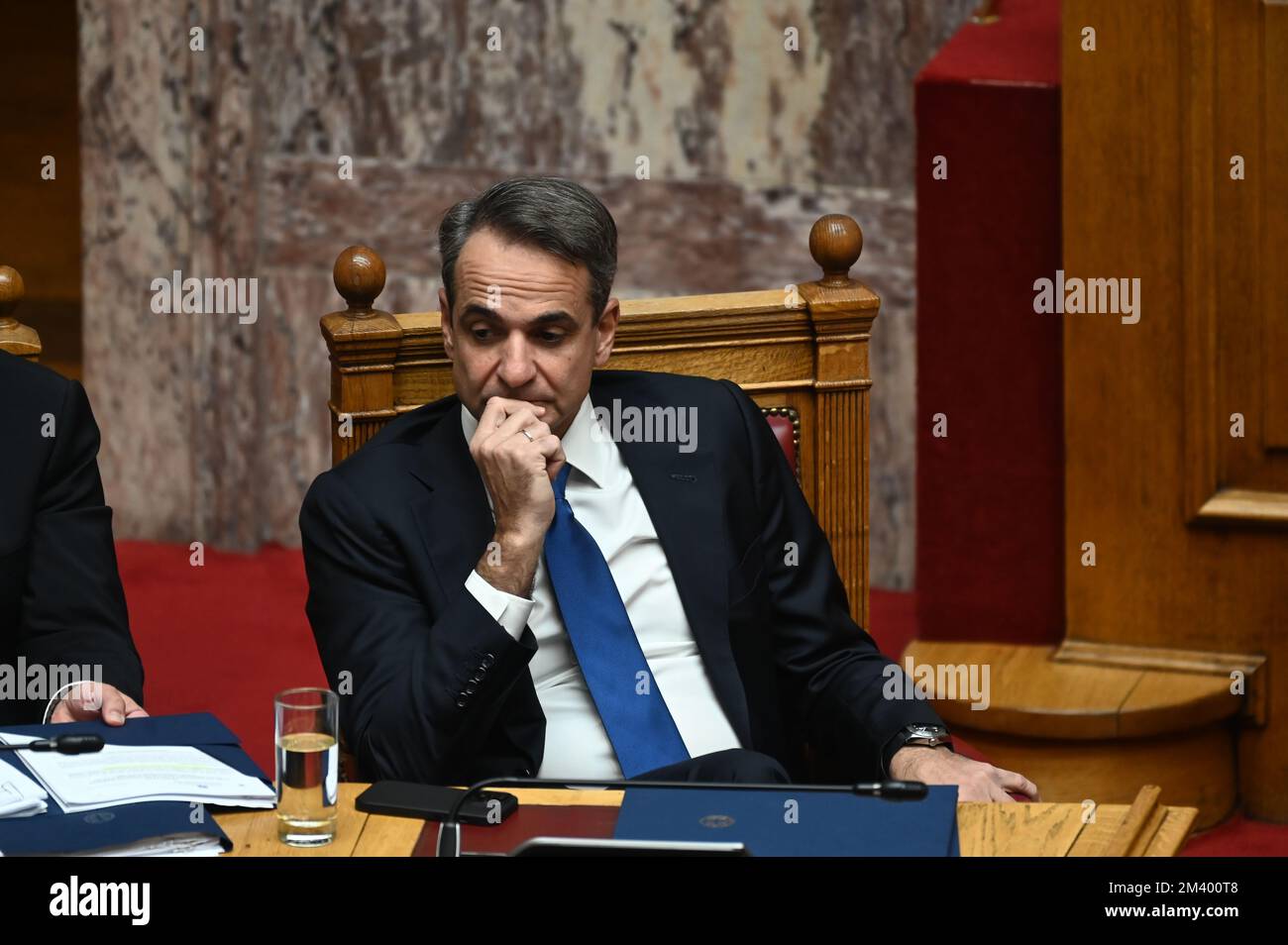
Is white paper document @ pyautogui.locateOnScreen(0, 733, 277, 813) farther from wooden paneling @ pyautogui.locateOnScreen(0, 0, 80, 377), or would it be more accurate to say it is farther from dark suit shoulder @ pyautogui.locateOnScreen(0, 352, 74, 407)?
wooden paneling @ pyautogui.locateOnScreen(0, 0, 80, 377)

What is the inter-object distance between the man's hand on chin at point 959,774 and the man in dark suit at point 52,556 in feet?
2.98

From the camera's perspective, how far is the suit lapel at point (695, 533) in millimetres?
2434

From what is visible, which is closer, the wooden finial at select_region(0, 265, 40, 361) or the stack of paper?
the stack of paper

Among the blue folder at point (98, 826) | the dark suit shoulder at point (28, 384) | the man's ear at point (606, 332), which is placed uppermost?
the man's ear at point (606, 332)

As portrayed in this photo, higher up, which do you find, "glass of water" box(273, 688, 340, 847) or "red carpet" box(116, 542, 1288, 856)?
"glass of water" box(273, 688, 340, 847)

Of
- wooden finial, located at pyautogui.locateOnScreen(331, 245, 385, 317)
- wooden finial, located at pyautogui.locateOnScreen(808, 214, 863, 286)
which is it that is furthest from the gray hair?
wooden finial, located at pyautogui.locateOnScreen(808, 214, 863, 286)

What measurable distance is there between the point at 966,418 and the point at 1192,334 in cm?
50

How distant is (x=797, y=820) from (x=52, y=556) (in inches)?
44.6

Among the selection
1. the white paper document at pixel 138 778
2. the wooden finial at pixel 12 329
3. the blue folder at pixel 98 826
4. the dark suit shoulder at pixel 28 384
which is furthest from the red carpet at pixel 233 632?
the blue folder at pixel 98 826

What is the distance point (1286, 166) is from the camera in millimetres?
3592

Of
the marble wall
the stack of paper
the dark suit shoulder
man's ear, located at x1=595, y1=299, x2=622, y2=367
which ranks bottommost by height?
the stack of paper

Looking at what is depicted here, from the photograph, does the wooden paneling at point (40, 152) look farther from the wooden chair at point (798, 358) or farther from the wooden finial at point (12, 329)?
the wooden chair at point (798, 358)

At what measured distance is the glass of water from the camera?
1.71 meters

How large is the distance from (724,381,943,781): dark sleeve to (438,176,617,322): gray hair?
1.13 ft
